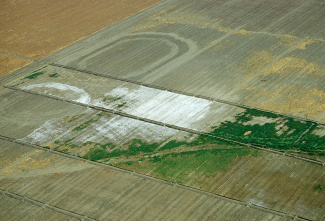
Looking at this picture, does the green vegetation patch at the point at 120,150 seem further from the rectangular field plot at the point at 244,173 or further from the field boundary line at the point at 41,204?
the field boundary line at the point at 41,204

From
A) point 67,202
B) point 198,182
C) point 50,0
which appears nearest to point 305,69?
point 198,182

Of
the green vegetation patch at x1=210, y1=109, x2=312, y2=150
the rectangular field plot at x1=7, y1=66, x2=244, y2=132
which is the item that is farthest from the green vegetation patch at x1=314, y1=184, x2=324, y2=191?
the rectangular field plot at x1=7, y1=66, x2=244, y2=132

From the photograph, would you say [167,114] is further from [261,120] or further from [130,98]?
[261,120]

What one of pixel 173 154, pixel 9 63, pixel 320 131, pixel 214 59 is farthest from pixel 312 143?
pixel 9 63

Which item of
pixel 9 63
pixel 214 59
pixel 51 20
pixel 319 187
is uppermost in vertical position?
pixel 51 20

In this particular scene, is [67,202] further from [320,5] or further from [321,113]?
[320,5]

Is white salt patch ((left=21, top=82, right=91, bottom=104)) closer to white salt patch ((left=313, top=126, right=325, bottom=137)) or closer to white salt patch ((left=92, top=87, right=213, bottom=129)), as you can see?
white salt patch ((left=92, top=87, right=213, bottom=129))
